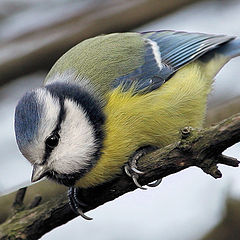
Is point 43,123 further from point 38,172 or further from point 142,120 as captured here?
point 142,120

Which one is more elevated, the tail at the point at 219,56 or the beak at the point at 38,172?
the beak at the point at 38,172

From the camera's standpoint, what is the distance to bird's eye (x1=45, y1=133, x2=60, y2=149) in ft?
6.44

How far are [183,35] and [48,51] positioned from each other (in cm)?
58

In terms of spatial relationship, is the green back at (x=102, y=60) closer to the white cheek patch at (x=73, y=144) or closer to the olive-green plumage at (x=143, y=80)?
the olive-green plumage at (x=143, y=80)

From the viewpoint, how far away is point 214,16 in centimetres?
299

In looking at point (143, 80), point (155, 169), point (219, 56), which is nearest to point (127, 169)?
point (155, 169)

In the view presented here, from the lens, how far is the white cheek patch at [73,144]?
6.54 feet

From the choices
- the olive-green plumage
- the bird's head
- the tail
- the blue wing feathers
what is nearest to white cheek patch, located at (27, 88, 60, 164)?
the bird's head

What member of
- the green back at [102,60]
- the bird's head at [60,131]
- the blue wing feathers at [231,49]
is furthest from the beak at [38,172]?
the blue wing feathers at [231,49]

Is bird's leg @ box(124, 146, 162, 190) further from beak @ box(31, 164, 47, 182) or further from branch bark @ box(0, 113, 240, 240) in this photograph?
beak @ box(31, 164, 47, 182)

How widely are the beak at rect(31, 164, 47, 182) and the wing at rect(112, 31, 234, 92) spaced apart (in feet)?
1.35

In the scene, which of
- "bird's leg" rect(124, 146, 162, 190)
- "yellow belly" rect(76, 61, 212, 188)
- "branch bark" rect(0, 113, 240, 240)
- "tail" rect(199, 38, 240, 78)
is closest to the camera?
"branch bark" rect(0, 113, 240, 240)

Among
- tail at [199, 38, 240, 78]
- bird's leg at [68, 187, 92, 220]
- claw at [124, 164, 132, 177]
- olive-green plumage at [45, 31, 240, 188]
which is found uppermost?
olive-green plumage at [45, 31, 240, 188]

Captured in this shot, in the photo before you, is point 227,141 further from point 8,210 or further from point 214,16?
point 214,16
